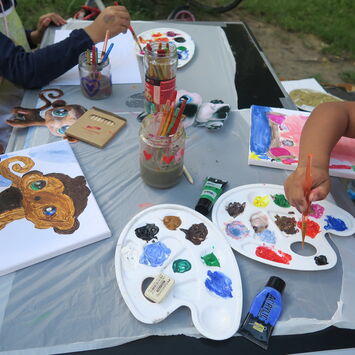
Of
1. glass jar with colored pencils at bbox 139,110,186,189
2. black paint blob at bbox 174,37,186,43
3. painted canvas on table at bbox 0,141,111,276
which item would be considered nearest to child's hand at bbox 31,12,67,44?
black paint blob at bbox 174,37,186,43

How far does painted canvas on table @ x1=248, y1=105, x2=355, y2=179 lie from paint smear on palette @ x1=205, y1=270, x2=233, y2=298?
34cm

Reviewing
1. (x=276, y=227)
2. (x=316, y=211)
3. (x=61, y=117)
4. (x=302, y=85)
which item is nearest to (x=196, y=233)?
(x=276, y=227)

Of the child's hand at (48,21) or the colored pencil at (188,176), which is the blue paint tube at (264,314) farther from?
the child's hand at (48,21)

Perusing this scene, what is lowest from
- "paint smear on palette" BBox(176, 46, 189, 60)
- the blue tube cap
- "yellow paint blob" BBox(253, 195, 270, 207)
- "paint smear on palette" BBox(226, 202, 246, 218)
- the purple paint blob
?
the blue tube cap

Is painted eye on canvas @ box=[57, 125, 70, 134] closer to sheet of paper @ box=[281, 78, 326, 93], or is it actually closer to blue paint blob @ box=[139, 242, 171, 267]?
blue paint blob @ box=[139, 242, 171, 267]

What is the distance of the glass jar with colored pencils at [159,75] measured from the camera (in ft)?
3.00

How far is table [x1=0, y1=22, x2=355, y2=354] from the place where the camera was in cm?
56

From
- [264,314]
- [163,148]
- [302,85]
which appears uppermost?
[163,148]

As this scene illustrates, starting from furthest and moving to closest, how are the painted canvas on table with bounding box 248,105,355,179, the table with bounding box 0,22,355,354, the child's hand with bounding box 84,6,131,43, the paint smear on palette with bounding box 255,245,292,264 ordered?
the child's hand with bounding box 84,6,131,43 → the painted canvas on table with bounding box 248,105,355,179 → the paint smear on palette with bounding box 255,245,292,264 → the table with bounding box 0,22,355,354

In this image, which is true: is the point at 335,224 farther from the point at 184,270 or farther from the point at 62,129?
the point at 62,129

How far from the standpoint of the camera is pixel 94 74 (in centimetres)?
99

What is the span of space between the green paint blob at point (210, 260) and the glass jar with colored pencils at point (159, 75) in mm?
456

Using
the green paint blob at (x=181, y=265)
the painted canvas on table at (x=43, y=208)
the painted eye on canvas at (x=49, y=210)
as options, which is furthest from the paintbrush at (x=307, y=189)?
the painted eye on canvas at (x=49, y=210)

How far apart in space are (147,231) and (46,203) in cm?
22
